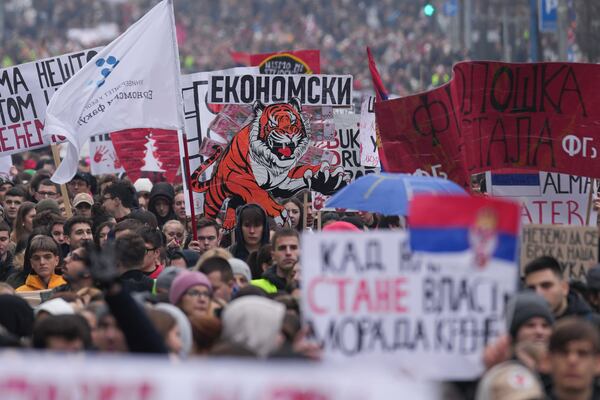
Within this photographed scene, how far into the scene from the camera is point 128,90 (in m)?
11.6

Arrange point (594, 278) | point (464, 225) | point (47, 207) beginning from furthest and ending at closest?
point (47, 207), point (594, 278), point (464, 225)

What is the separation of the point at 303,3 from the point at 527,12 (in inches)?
918

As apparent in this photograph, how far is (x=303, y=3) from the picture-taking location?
202 feet

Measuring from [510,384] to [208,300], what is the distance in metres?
2.07

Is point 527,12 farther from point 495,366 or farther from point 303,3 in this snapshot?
point 495,366

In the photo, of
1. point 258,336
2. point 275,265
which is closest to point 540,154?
point 275,265

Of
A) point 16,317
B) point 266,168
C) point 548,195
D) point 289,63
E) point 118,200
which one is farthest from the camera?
point 289,63

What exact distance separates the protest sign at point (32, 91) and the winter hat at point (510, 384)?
796 cm

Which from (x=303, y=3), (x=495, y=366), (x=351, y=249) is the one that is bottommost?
(x=495, y=366)

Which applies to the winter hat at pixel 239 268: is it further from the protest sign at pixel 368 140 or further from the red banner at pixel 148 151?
the red banner at pixel 148 151

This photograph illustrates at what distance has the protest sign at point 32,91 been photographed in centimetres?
1349

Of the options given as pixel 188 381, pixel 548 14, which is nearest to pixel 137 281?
pixel 188 381

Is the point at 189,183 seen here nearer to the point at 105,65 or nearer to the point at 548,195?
the point at 105,65

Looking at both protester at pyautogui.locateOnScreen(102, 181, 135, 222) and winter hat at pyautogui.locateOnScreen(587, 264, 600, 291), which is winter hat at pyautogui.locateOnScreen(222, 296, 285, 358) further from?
protester at pyautogui.locateOnScreen(102, 181, 135, 222)
